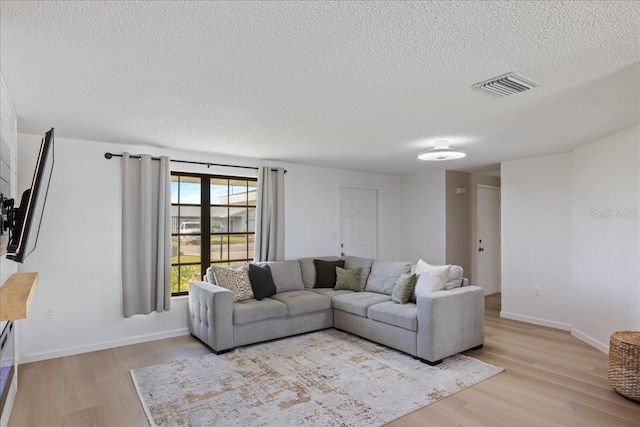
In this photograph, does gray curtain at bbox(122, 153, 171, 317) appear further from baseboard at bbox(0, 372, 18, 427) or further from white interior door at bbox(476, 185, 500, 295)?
white interior door at bbox(476, 185, 500, 295)

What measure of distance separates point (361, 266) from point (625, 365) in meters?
3.03

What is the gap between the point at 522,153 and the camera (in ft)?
15.8

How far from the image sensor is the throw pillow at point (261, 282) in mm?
4473

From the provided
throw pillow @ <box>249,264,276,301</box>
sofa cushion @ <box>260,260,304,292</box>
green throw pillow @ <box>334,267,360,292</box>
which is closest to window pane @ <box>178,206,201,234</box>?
throw pillow @ <box>249,264,276,301</box>

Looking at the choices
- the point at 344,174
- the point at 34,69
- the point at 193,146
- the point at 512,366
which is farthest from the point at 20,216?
the point at 344,174

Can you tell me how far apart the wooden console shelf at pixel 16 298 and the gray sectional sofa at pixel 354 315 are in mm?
1753

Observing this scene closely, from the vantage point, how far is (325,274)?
530cm

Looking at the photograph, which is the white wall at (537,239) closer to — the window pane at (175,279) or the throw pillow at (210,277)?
the throw pillow at (210,277)

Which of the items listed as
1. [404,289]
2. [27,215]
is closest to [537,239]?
[404,289]

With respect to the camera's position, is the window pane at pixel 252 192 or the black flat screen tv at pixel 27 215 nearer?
the black flat screen tv at pixel 27 215

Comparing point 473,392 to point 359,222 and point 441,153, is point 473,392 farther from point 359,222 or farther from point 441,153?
point 359,222

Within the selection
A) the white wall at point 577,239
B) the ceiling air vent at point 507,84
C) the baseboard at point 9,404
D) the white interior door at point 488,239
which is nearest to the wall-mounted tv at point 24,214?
the baseboard at point 9,404

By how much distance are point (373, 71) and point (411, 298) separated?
278cm

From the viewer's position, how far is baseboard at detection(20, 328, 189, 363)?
372cm
